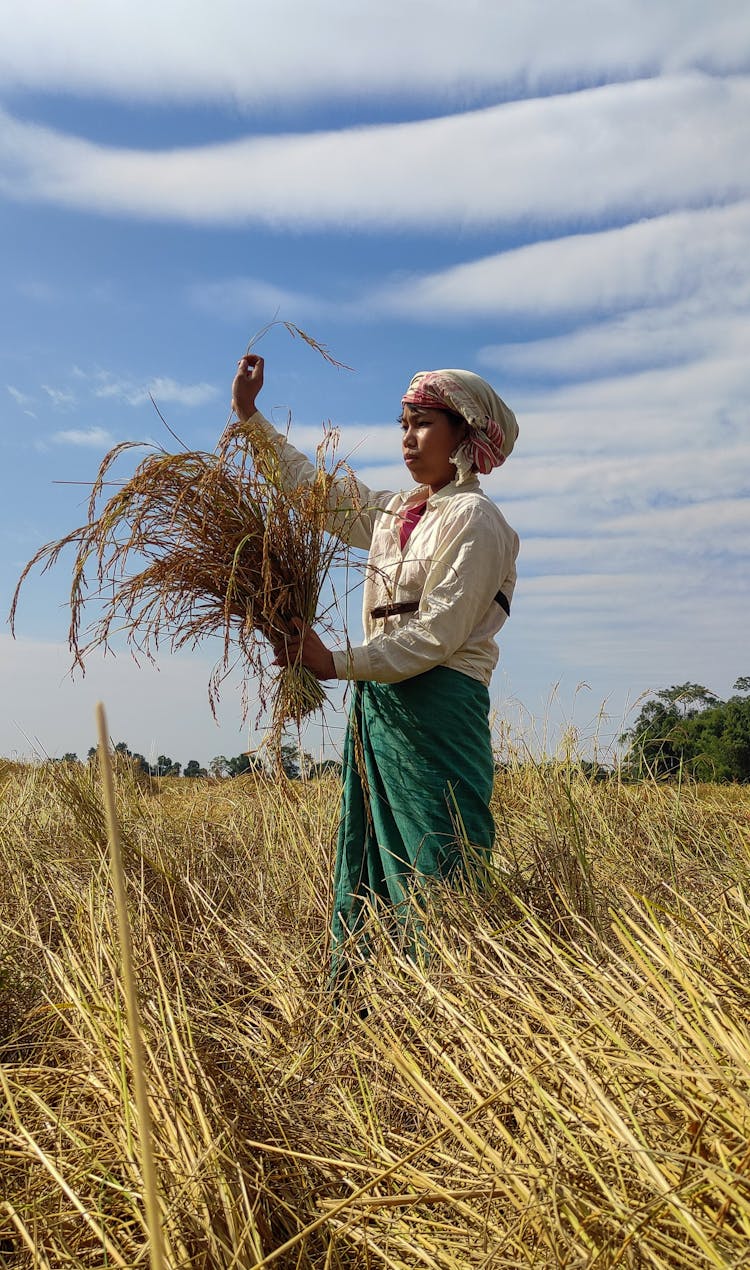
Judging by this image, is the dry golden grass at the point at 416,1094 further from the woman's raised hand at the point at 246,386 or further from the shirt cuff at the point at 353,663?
the woman's raised hand at the point at 246,386

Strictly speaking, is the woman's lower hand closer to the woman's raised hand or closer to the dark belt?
the dark belt

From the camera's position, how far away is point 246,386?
9.34ft

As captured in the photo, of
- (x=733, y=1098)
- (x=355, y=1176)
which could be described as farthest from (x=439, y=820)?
(x=733, y=1098)

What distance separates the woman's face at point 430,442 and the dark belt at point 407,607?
338 mm

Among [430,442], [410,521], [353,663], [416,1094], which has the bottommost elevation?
[416,1094]

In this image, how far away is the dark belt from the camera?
2.52m

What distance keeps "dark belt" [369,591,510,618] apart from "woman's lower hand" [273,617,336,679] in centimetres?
22

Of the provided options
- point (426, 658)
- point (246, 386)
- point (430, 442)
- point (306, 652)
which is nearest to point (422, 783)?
point (426, 658)

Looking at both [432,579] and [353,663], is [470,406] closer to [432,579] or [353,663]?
[432,579]

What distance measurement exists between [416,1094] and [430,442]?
1.53 metres

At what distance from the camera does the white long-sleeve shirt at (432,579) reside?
7.62 ft

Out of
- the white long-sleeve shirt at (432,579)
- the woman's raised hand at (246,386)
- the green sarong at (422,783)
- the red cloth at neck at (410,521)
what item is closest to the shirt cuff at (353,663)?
the white long-sleeve shirt at (432,579)

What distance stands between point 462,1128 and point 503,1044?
9.3 inches

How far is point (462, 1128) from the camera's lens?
5.03ft
